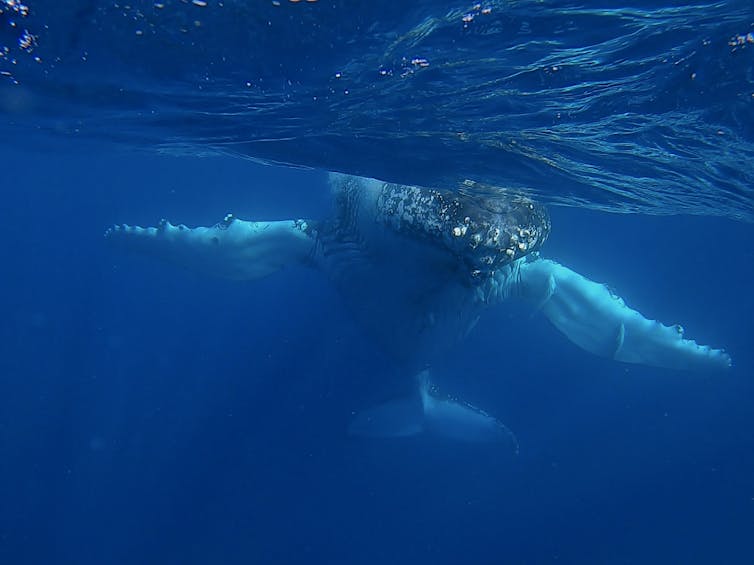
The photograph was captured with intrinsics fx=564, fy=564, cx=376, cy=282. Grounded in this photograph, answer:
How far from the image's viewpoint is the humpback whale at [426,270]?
8734mm

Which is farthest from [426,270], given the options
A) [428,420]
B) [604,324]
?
[428,420]

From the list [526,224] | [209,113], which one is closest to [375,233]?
[526,224]

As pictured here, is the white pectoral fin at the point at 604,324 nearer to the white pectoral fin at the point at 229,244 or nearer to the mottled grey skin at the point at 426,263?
the mottled grey skin at the point at 426,263

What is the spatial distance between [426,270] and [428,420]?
823cm

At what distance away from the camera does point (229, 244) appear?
13281 millimetres

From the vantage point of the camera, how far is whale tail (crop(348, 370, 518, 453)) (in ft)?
53.2

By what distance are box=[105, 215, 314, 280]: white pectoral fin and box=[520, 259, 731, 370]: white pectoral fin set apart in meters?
5.26

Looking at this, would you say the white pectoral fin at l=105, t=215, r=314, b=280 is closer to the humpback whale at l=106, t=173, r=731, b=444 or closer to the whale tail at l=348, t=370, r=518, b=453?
the humpback whale at l=106, t=173, r=731, b=444

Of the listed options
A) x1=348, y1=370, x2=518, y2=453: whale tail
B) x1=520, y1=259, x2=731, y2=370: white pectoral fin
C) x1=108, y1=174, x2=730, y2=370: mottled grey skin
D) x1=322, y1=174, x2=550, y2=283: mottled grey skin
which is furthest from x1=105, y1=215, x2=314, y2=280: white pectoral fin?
x1=348, y1=370, x2=518, y2=453: whale tail

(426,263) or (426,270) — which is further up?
(426,263)

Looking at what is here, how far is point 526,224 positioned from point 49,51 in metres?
8.93

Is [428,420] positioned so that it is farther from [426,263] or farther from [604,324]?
[426,263]

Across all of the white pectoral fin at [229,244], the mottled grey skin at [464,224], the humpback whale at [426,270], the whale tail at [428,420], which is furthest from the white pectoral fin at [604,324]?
the white pectoral fin at [229,244]

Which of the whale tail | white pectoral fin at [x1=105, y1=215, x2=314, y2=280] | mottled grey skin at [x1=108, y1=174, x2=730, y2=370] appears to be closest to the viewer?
mottled grey skin at [x1=108, y1=174, x2=730, y2=370]
